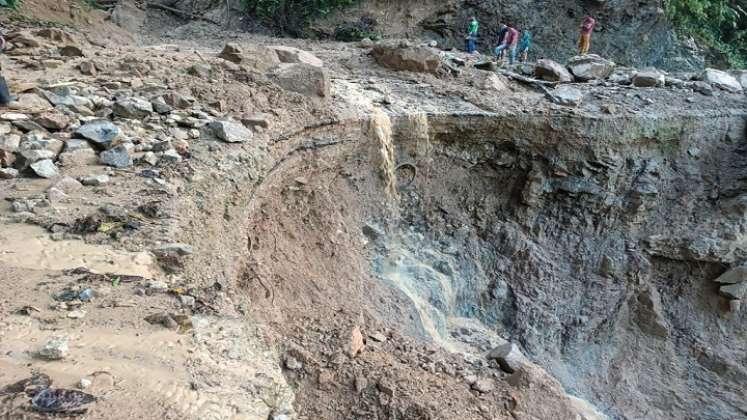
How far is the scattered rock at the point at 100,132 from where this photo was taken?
13.5 feet

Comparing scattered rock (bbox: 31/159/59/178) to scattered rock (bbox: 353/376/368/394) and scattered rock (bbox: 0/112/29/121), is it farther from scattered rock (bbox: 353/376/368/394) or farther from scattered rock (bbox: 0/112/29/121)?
scattered rock (bbox: 353/376/368/394)

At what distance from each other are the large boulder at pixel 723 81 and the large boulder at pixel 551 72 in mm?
2254

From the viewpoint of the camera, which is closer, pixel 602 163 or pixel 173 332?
pixel 173 332

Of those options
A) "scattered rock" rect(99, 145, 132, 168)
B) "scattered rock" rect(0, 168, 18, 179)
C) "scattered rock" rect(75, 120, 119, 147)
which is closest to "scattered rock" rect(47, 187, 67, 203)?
"scattered rock" rect(0, 168, 18, 179)

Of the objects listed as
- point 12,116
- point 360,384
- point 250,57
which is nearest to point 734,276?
point 360,384

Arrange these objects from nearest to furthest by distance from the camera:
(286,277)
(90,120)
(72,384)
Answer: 1. (72,384)
2. (90,120)
3. (286,277)

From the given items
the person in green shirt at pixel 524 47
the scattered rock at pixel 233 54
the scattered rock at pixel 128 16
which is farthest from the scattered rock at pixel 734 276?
the scattered rock at pixel 128 16

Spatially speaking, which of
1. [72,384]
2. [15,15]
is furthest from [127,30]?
[72,384]

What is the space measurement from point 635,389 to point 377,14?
30.4ft

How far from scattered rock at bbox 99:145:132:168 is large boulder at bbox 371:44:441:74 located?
4.63 meters

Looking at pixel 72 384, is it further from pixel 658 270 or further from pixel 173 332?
pixel 658 270

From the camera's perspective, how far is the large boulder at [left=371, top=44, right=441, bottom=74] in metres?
7.59

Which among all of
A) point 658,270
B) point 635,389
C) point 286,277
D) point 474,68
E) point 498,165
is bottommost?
point 635,389

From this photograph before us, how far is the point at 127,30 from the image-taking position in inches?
394
